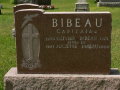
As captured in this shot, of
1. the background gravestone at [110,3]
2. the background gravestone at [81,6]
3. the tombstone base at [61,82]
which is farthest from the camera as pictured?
the background gravestone at [110,3]

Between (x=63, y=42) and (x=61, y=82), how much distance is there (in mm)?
616

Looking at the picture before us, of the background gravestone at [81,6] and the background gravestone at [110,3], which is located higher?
the background gravestone at [81,6]

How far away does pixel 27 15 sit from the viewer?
6277 millimetres

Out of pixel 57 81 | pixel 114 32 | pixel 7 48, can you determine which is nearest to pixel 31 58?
pixel 57 81

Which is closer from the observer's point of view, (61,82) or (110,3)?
(61,82)

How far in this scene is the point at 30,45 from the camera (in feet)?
20.9

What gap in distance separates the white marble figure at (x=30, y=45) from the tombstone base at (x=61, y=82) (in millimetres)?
196

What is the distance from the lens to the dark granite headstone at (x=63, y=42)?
6254 millimetres

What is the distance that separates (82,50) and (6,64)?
144 inches

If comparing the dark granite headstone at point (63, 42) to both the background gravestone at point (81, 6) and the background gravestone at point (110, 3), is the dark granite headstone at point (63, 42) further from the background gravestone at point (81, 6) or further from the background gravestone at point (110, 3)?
the background gravestone at point (110, 3)

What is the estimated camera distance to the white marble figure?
20.7 feet

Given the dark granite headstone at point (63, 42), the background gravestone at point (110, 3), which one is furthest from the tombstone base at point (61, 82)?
the background gravestone at point (110, 3)

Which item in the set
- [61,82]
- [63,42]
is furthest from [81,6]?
[61,82]

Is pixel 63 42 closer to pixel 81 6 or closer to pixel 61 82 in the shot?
pixel 61 82
